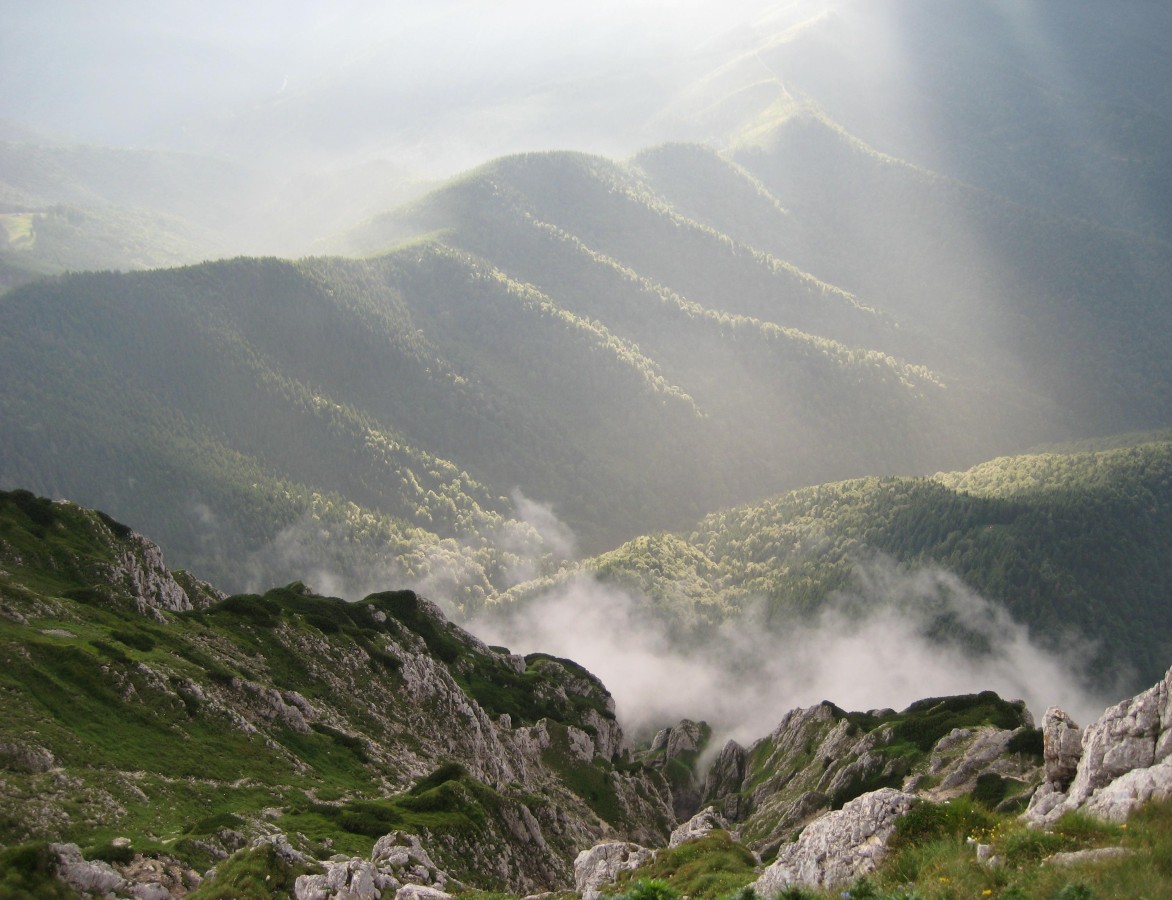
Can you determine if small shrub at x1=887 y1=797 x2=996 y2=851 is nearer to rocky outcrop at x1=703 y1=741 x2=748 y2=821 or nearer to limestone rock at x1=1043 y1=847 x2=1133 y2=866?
limestone rock at x1=1043 y1=847 x2=1133 y2=866

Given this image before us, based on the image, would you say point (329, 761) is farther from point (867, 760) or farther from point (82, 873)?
point (867, 760)

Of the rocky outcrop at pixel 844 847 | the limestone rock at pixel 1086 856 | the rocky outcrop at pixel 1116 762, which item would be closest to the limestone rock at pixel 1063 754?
the rocky outcrop at pixel 1116 762

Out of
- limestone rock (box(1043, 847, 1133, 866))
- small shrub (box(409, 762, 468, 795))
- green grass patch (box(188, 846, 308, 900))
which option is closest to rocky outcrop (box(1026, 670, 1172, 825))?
limestone rock (box(1043, 847, 1133, 866))

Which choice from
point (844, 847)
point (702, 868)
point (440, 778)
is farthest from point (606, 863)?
point (844, 847)

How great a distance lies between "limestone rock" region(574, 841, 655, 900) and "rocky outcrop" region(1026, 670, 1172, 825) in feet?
96.1

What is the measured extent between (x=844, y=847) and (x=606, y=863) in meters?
29.5

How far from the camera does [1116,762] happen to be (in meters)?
37.7

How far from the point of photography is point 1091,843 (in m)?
30.3

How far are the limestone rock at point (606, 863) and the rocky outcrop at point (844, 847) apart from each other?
Answer: 18590mm

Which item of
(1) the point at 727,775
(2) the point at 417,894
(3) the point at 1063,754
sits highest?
(1) the point at 727,775

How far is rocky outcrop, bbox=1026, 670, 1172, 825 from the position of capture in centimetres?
3294

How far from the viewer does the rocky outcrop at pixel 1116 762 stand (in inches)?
1297

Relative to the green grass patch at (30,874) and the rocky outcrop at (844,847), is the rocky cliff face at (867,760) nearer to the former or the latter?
the rocky outcrop at (844,847)

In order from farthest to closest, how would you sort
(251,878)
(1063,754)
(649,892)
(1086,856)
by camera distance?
(251,878) < (1063,754) < (649,892) < (1086,856)
